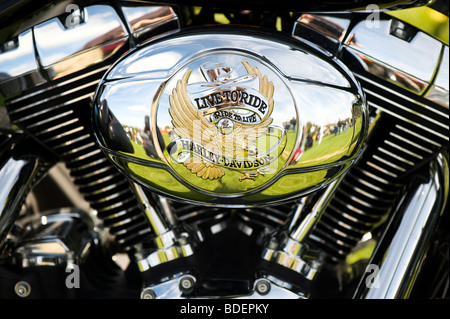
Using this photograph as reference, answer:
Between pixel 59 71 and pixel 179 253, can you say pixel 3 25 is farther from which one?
pixel 179 253

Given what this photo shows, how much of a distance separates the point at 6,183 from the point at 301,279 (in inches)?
20.6

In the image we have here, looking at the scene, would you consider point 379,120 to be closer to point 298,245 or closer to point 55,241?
point 298,245

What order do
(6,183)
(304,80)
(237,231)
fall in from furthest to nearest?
(237,231)
(6,183)
(304,80)

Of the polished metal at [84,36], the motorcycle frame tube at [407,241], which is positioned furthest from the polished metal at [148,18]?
the motorcycle frame tube at [407,241]

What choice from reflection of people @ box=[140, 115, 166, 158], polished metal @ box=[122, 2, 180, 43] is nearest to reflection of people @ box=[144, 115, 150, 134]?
reflection of people @ box=[140, 115, 166, 158]

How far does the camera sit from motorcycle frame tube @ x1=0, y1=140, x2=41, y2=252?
80cm

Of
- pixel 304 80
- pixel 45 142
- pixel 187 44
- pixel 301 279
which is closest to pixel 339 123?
pixel 304 80

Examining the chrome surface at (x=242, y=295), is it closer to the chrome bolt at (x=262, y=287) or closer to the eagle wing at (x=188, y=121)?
the chrome bolt at (x=262, y=287)

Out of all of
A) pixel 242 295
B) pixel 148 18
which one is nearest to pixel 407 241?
pixel 242 295

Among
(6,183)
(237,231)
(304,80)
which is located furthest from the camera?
(237,231)

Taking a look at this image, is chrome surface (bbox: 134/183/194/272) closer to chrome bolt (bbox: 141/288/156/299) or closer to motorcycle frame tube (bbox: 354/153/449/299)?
chrome bolt (bbox: 141/288/156/299)

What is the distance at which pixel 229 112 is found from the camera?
633mm

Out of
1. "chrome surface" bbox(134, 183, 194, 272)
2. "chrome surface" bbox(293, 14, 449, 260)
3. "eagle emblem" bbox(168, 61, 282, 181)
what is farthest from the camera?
"chrome surface" bbox(134, 183, 194, 272)
